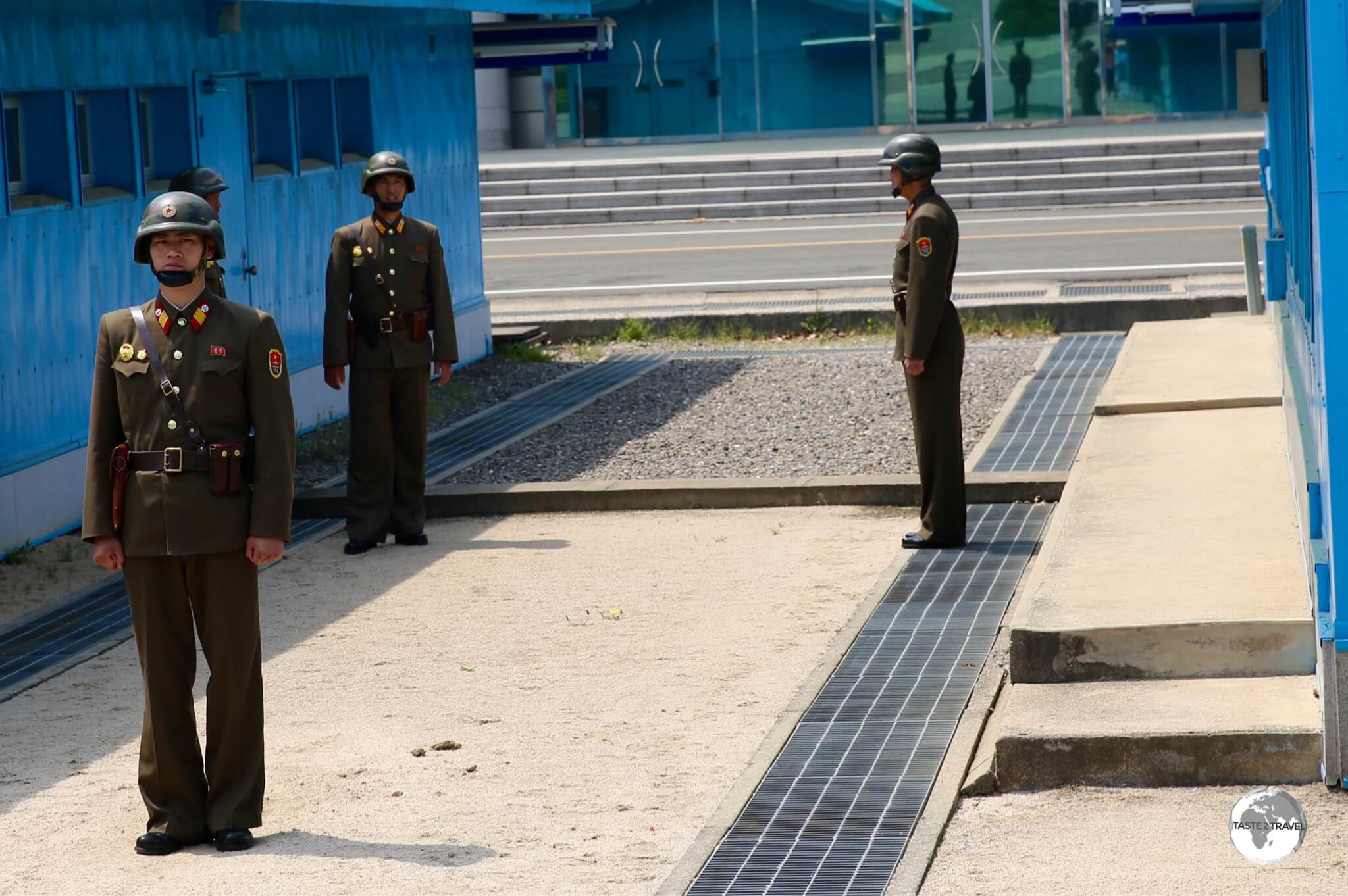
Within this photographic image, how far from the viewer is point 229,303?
17.3 feet

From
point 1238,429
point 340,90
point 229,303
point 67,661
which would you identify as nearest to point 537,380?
point 340,90

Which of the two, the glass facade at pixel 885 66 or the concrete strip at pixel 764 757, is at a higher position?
the glass facade at pixel 885 66

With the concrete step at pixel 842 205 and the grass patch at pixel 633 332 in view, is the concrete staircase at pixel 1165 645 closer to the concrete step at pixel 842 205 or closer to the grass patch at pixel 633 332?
the grass patch at pixel 633 332

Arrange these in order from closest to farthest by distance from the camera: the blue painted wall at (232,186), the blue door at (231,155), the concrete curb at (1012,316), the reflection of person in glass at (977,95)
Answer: the blue painted wall at (232,186) → the blue door at (231,155) → the concrete curb at (1012,316) → the reflection of person in glass at (977,95)

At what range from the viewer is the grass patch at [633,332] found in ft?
53.7

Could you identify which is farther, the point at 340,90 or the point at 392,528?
the point at 340,90

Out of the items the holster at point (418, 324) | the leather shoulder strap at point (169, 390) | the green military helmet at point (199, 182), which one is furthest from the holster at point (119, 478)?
the holster at point (418, 324)

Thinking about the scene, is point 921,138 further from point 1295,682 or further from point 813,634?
point 1295,682

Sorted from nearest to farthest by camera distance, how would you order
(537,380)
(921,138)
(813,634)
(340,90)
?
(813,634) → (921,138) → (340,90) → (537,380)

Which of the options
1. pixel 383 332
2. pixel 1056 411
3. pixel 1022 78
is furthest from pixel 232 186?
pixel 1022 78

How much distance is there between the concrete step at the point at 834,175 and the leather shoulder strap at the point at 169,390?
73.6 ft

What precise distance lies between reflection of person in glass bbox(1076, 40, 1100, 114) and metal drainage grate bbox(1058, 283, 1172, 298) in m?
14.3

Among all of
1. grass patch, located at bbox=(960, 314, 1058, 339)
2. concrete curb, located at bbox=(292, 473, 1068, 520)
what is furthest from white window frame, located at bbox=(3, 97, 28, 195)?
grass patch, located at bbox=(960, 314, 1058, 339)

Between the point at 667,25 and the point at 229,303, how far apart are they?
27.9m
